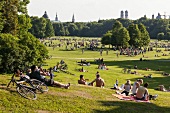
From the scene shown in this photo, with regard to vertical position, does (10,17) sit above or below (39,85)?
above

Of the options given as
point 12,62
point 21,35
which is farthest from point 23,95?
point 21,35

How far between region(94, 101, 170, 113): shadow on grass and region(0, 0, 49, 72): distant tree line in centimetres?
1932

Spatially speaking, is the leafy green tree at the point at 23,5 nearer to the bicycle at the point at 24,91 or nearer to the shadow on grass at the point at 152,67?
the shadow on grass at the point at 152,67

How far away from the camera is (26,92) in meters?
17.3

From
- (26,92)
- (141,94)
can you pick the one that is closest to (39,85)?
(26,92)

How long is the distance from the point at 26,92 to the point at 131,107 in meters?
5.59

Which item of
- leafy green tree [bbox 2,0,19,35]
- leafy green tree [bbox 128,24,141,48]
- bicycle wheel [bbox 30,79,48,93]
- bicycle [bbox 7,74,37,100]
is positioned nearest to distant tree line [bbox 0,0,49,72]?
leafy green tree [bbox 2,0,19,35]

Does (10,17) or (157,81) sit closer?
(157,81)

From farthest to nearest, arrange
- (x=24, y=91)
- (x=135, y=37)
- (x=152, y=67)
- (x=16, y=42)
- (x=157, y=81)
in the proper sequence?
(x=135, y=37) < (x=152, y=67) < (x=157, y=81) < (x=16, y=42) < (x=24, y=91)

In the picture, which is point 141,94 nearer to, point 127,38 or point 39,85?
point 39,85

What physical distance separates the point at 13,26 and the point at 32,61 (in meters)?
6.89

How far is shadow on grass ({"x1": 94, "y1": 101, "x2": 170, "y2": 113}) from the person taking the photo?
1803cm

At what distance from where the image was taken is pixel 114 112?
1759 centimetres

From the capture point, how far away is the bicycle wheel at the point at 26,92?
56.3ft
